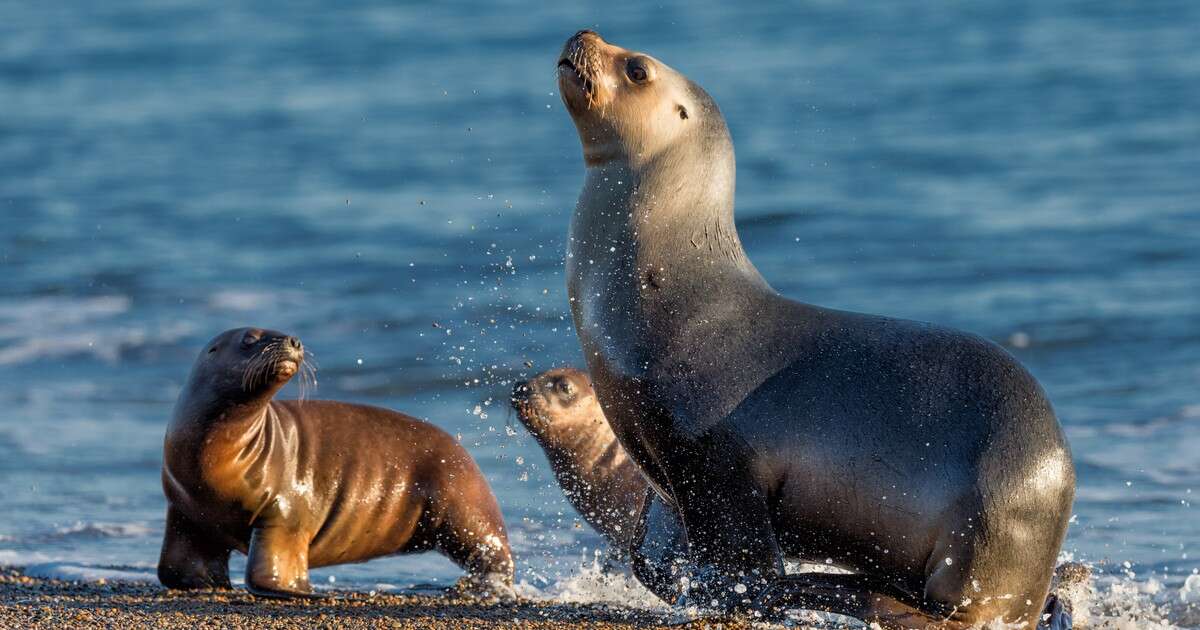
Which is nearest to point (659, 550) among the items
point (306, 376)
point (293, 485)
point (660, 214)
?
point (660, 214)

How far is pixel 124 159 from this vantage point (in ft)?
71.8

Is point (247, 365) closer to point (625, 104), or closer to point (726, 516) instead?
point (625, 104)

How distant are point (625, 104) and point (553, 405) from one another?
3.02m

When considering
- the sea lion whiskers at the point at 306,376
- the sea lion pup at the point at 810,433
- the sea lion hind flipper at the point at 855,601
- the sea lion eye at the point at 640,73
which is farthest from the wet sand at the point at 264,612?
the sea lion eye at the point at 640,73

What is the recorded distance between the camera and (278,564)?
7613mm

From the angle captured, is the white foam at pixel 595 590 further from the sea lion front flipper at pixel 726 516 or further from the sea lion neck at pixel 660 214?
the sea lion neck at pixel 660 214

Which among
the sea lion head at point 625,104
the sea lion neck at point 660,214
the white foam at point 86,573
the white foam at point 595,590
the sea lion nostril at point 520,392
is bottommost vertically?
the white foam at point 595,590

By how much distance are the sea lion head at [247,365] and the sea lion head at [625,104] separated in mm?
2067

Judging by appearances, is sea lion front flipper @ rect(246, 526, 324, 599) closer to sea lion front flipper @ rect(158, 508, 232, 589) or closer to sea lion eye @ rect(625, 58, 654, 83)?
sea lion front flipper @ rect(158, 508, 232, 589)

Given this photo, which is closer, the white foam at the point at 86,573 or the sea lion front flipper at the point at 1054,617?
the sea lion front flipper at the point at 1054,617

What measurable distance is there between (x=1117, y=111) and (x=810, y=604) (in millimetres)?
15611

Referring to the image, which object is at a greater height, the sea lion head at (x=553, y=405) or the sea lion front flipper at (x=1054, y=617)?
the sea lion head at (x=553, y=405)

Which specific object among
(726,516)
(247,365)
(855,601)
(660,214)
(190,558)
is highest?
(660,214)

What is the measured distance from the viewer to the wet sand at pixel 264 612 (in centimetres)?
639
